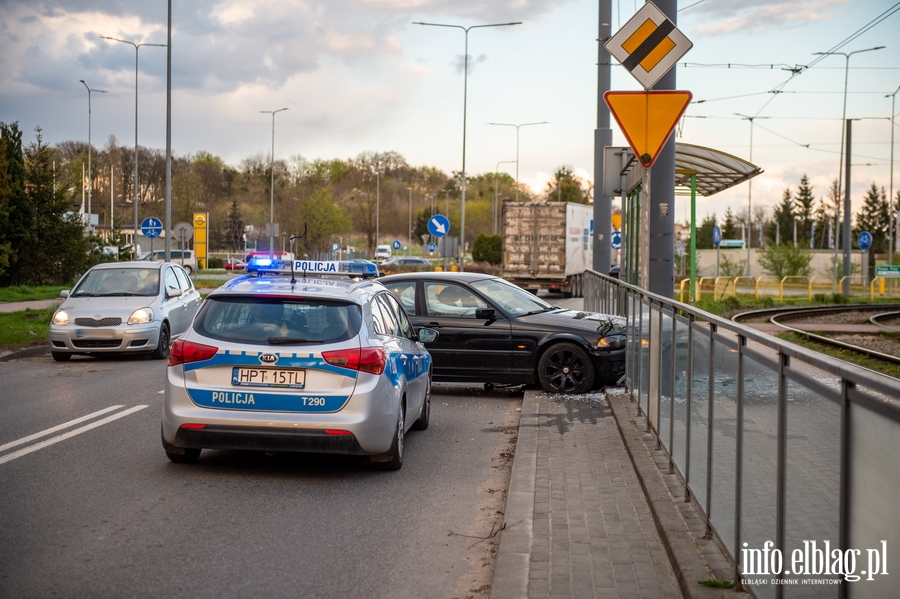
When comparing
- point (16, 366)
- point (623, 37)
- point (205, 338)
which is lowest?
point (16, 366)

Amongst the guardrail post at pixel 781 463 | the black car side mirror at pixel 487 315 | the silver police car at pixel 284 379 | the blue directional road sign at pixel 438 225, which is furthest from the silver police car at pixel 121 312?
the blue directional road sign at pixel 438 225

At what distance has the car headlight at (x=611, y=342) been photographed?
40.1 ft

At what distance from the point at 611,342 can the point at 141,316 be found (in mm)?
8287

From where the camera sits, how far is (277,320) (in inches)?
300

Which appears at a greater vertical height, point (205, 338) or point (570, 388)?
point (205, 338)

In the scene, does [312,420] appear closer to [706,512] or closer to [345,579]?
[345,579]

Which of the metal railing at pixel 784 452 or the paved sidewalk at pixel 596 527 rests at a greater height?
the metal railing at pixel 784 452

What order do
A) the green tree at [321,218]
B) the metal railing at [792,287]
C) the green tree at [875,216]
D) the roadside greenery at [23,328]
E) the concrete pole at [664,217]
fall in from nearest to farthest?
the concrete pole at [664,217] → the roadside greenery at [23,328] → the metal railing at [792,287] → the green tree at [321,218] → the green tree at [875,216]

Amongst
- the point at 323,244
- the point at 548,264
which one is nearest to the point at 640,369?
the point at 548,264

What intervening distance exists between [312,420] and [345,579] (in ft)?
7.50

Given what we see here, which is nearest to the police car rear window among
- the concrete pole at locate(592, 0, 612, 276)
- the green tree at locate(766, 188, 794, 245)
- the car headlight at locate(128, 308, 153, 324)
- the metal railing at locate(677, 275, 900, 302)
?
the car headlight at locate(128, 308, 153, 324)

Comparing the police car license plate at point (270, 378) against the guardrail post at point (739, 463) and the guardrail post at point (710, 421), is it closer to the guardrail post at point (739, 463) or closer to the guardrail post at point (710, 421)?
the guardrail post at point (710, 421)

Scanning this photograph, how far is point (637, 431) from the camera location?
901 cm

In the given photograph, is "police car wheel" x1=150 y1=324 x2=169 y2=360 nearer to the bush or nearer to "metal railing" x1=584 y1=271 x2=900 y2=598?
"metal railing" x1=584 y1=271 x2=900 y2=598
